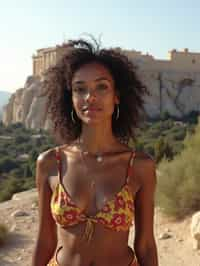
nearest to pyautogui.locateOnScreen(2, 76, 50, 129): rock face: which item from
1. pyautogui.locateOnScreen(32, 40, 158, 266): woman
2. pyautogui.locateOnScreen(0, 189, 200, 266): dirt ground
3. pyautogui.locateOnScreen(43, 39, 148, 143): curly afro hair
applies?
pyautogui.locateOnScreen(0, 189, 200, 266): dirt ground

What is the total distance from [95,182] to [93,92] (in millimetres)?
315

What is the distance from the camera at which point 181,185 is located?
6.86 meters

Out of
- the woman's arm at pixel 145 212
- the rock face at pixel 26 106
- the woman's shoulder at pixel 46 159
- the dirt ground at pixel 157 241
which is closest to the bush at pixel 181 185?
the dirt ground at pixel 157 241

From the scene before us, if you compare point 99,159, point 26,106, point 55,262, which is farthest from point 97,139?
point 26,106

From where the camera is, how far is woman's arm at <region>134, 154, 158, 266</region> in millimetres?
1584

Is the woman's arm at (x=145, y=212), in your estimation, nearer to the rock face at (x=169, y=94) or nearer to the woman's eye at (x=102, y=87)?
the woman's eye at (x=102, y=87)

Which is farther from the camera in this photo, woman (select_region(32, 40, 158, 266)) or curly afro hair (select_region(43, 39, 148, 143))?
curly afro hair (select_region(43, 39, 148, 143))

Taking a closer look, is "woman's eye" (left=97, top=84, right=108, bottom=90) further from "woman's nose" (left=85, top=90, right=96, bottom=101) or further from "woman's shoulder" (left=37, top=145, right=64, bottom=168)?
"woman's shoulder" (left=37, top=145, right=64, bottom=168)

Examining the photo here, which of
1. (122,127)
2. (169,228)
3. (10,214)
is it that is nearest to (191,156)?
(169,228)

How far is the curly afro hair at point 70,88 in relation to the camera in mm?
1658

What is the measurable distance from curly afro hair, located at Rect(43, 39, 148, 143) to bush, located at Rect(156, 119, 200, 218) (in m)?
5.01

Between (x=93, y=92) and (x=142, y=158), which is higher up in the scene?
(x=93, y=92)

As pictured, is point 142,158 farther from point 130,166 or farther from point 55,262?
point 55,262

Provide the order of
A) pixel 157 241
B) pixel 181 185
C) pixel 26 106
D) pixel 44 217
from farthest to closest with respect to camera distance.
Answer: pixel 26 106
pixel 181 185
pixel 157 241
pixel 44 217
